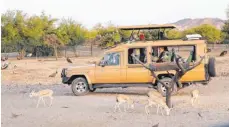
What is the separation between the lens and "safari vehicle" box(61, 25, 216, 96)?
63.3ft

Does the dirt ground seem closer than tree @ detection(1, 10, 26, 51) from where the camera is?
Yes

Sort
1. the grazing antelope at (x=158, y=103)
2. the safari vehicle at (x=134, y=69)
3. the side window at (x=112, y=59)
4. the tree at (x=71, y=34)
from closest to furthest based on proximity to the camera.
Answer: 1. the grazing antelope at (x=158, y=103)
2. the safari vehicle at (x=134, y=69)
3. the side window at (x=112, y=59)
4. the tree at (x=71, y=34)

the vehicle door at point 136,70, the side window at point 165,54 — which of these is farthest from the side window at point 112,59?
the side window at point 165,54

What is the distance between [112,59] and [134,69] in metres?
0.96

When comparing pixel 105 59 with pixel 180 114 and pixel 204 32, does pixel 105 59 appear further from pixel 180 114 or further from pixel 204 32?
pixel 204 32

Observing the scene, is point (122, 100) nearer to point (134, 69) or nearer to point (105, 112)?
point (105, 112)

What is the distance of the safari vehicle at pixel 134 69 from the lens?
19297 millimetres

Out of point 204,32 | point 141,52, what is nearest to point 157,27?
point 141,52

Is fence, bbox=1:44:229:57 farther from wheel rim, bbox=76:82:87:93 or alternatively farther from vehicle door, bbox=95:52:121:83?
vehicle door, bbox=95:52:121:83

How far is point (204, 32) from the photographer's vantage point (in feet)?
A: 245

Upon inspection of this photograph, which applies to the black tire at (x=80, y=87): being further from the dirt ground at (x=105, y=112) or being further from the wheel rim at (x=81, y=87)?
the dirt ground at (x=105, y=112)

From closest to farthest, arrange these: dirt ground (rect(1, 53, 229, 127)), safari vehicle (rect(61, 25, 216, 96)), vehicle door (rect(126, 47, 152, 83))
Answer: dirt ground (rect(1, 53, 229, 127)) < safari vehicle (rect(61, 25, 216, 96)) < vehicle door (rect(126, 47, 152, 83))

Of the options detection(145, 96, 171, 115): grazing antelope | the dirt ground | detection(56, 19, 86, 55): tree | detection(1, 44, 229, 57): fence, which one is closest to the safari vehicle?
the dirt ground

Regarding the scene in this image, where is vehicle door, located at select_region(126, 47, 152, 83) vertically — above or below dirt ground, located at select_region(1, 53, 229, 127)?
above
